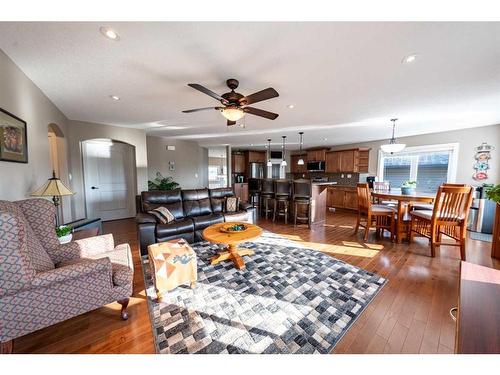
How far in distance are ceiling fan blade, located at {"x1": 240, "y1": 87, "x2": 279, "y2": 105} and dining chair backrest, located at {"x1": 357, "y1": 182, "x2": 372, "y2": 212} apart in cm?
263

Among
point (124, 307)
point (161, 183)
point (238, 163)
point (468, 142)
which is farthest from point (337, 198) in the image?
point (124, 307)

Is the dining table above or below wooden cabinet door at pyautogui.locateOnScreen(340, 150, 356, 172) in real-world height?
below

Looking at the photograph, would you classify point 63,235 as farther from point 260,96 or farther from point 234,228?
point 260,96

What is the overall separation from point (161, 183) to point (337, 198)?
5.86 metres

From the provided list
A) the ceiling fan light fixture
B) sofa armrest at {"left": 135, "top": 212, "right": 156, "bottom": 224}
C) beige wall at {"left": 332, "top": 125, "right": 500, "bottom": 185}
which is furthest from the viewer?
beige wall at {"left": 332, "top": 125, "right": 500, "bottom": 185}

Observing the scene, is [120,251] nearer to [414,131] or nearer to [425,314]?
[425,314]

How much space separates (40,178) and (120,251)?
1.70 m

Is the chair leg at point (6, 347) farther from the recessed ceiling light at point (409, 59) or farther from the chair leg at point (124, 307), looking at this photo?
the recessed ceiling light at point (409, 59)

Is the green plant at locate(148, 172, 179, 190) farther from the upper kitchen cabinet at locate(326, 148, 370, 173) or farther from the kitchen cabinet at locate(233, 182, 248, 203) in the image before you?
the upper kitchen cabinet at locate(326, 148, 370, 173)

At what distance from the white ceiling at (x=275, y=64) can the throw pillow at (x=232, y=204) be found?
2.00 metres

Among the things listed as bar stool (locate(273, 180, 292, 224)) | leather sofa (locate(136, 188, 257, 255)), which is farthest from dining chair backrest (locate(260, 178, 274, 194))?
leather sofa (locate(136, 188, 257, 255))

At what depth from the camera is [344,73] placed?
1941 mm

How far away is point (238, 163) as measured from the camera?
8242 millimetres

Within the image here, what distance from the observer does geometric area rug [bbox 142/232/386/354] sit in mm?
1351
